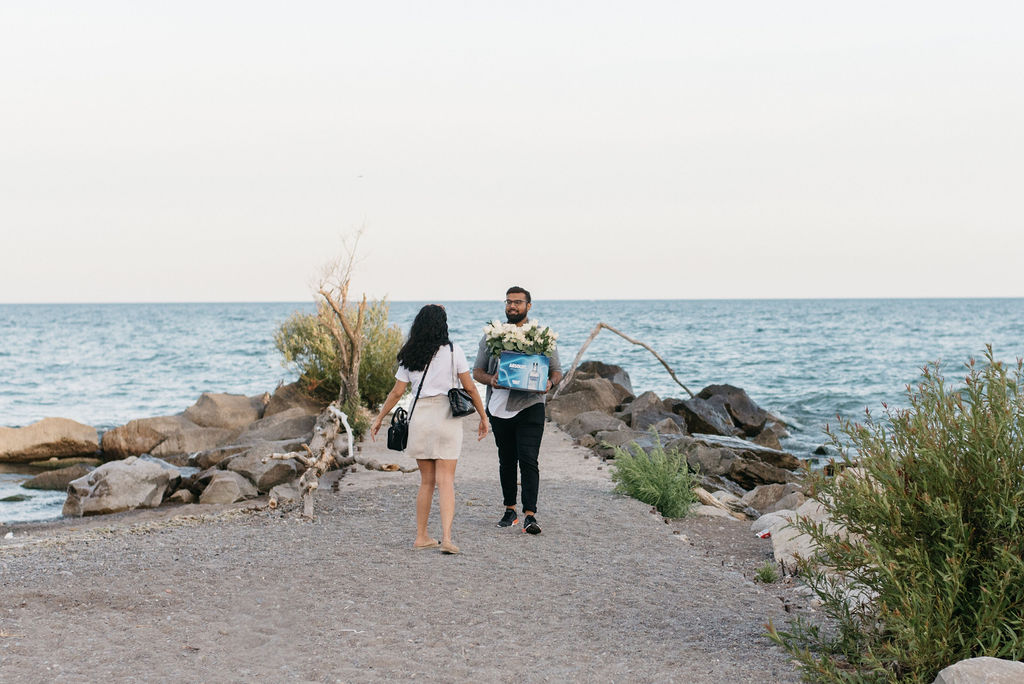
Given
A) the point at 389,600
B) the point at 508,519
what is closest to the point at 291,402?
the point at 508,519

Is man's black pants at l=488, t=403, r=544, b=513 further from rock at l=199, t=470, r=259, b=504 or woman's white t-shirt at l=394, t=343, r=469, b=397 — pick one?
rock at l=199, t=470, r=259, b=504

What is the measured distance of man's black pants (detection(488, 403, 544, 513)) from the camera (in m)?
7.89

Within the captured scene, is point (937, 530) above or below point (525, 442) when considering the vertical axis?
above

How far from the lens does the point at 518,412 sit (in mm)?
7863

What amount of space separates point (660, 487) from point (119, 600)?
5.73 m

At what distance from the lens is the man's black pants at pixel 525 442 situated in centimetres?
789

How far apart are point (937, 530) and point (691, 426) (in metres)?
15.6

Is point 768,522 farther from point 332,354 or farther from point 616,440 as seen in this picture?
point 332,354

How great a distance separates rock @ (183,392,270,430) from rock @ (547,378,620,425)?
20.9 ft

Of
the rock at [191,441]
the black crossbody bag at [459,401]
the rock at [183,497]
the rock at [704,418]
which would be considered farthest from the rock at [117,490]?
the rock at [704,418]

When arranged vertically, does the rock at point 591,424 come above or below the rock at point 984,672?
below

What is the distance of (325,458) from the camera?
372 inches

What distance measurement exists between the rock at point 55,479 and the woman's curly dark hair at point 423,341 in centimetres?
1043

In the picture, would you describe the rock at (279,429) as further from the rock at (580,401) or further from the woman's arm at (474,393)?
the woman's arm at (474,393)
